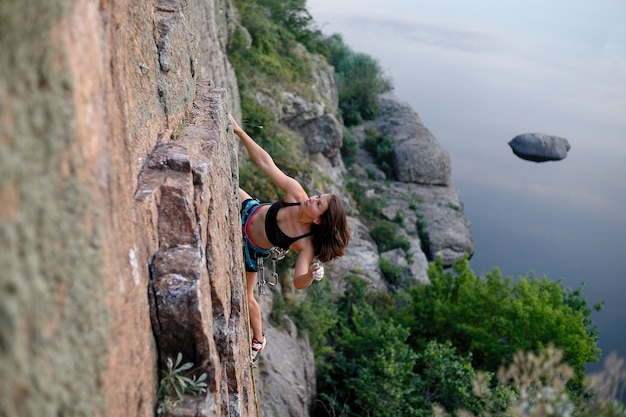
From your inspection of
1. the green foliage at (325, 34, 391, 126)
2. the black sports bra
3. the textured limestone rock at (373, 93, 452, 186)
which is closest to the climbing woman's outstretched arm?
the black sports bra

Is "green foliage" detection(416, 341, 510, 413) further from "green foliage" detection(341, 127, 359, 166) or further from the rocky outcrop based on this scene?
"green foliage" detection(341, 127, 359, 166)

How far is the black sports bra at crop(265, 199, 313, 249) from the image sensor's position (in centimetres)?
591

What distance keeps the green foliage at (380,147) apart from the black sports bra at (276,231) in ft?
102

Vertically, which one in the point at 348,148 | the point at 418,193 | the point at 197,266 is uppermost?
the point at 348,148

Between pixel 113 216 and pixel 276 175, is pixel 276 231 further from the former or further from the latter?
pixel 113 216

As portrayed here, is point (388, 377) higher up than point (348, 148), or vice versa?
point (348, 148)

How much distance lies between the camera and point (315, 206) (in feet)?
18.6

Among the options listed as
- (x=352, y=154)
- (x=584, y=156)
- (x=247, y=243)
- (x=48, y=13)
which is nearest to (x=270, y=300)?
(x=247, y=243)

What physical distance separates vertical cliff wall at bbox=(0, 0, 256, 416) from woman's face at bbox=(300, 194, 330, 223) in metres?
1.18

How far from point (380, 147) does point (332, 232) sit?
32247mm

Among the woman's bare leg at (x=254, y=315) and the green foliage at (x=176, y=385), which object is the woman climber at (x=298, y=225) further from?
the green foliage at (x=176, y=385)

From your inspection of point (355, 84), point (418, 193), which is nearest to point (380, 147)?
point (418, 193)

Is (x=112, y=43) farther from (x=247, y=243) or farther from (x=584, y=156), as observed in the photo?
(x=584, y=156)

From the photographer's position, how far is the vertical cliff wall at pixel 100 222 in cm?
181
